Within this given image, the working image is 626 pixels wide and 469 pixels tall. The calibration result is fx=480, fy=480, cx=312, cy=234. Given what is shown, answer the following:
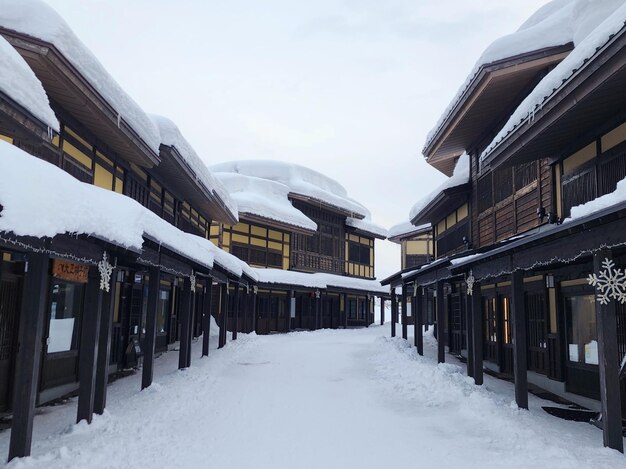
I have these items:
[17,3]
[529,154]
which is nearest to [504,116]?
[529,154]

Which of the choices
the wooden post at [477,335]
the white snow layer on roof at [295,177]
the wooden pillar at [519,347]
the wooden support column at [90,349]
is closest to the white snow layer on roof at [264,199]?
the white snow layer on roof at [295,177]

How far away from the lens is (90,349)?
6539 mm

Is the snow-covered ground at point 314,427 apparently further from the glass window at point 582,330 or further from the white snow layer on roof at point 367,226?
the white snow layer on roof at point 367,226

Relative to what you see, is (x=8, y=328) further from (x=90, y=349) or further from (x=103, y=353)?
(x=90, y=349)

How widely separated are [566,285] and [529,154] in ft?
9.03

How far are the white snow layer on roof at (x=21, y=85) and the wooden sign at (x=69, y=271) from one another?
3.15 m

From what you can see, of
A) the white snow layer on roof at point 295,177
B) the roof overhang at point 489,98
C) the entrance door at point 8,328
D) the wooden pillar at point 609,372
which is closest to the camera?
the wooden pillar at point 609,372

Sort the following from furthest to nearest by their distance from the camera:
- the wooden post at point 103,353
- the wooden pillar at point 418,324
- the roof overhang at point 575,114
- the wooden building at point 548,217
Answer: the wooden pillar at point 418,324 → the wooden post at point 103,353 → the roof overhang at point 575,114 → the wooden building at point 548,217

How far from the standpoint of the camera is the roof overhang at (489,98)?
10.8 meters

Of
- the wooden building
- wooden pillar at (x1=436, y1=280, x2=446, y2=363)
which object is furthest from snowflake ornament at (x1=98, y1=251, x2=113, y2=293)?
wooden pillar at (x1=436, y1=280, x2=446, y2=363)

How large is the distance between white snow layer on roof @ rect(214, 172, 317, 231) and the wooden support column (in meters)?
17.9

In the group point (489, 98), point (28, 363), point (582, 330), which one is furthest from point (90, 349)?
point (489, 98)

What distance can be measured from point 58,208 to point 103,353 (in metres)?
3.07

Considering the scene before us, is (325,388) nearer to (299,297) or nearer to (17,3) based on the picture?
(17,3)
